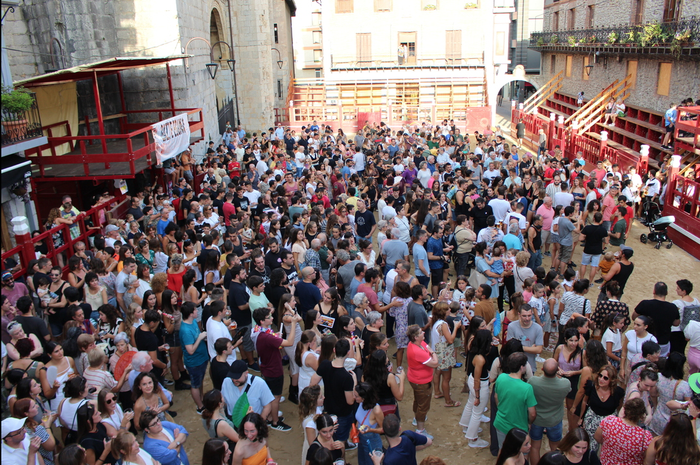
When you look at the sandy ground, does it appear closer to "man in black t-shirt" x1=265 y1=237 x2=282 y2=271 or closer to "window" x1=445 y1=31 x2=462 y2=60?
"man in black t-shirt" x1=265 y1=237 x2=282 y2=271

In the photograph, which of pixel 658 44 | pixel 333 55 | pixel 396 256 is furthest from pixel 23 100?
pixel 333 55

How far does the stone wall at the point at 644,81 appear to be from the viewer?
18922 mm

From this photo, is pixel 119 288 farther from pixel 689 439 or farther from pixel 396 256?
pixel 689 439

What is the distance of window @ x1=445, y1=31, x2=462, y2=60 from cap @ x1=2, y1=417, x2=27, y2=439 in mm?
37887

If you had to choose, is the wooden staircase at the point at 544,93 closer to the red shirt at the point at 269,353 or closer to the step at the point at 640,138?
the step at the point at 640,138

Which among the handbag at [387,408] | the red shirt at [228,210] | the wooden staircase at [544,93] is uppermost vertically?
the wooden staircase at [544,93]

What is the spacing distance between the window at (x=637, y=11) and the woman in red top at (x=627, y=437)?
24.0m

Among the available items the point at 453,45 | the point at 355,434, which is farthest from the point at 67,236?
the point at 453,45

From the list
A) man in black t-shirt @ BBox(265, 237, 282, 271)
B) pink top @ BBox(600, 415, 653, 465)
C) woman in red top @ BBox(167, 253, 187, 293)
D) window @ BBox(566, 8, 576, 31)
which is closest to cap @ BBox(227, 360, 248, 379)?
woman in red top @ BBox(167, 253, 187, 293)

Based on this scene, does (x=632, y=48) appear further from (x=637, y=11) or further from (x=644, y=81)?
(x=637, y=11)

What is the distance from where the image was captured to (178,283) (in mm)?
7566

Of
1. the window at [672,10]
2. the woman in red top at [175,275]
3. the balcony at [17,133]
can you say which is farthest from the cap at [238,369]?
the window at [672,10]

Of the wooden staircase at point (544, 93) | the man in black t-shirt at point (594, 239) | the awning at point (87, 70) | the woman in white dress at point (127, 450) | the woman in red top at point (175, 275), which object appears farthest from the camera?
the wooden staircase at point (544, 93)

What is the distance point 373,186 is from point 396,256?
4.53 meters
